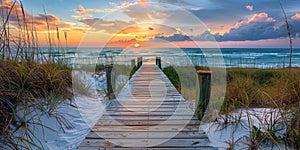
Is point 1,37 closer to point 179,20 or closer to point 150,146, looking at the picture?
point 150,146

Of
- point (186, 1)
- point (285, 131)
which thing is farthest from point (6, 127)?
point (186, 1)

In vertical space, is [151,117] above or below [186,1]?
below

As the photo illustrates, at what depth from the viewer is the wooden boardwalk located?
2.35m

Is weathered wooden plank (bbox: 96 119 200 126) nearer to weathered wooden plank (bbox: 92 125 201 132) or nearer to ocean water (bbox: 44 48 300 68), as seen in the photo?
weathered wooden plank (bbox: 92 125 201 132)

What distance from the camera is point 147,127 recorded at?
2863 mm

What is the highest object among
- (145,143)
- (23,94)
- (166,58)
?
(166,58)

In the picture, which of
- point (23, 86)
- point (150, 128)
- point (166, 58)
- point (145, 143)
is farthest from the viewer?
point (166, 58)

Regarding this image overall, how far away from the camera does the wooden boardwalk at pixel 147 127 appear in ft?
Result: 7.71

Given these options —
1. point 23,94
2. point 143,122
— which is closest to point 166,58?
point 143,122

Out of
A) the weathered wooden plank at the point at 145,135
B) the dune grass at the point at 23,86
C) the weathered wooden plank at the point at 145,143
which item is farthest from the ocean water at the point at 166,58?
the weathered wooden plank at the point at 145,143

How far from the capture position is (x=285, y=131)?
7.32 feet

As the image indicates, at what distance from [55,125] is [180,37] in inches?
386

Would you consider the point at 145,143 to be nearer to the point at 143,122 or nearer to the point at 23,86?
the point at 143,122

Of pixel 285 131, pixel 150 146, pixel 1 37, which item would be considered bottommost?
pixel 150 146
